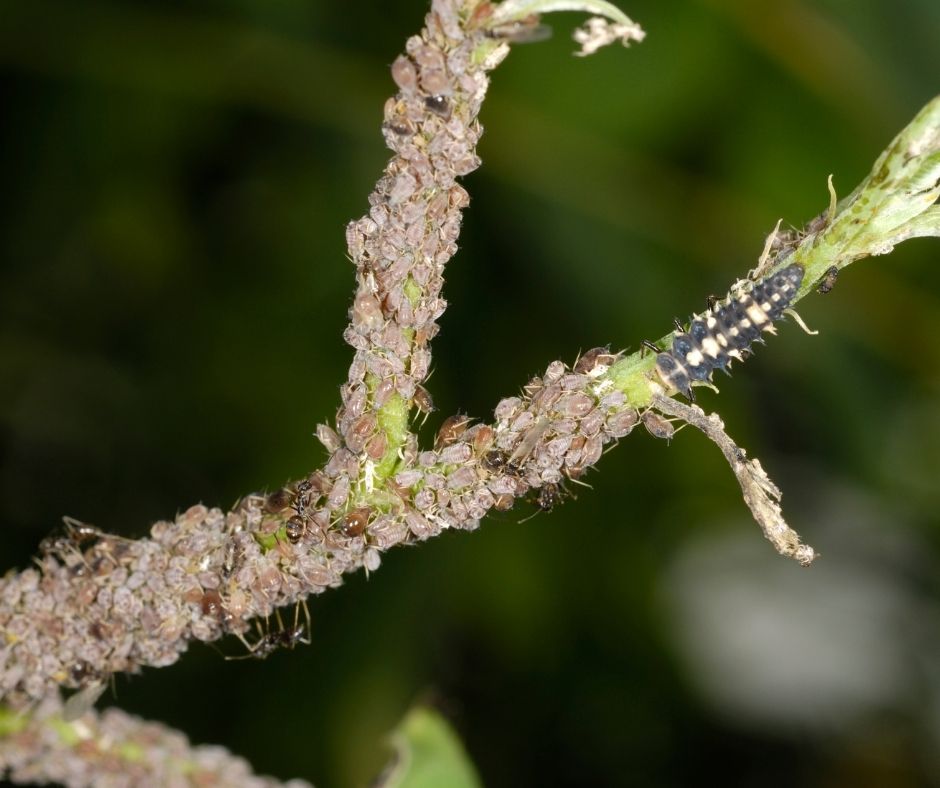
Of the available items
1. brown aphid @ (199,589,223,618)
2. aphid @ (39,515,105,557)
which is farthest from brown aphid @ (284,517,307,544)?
aphid @ (39,515,105,557)

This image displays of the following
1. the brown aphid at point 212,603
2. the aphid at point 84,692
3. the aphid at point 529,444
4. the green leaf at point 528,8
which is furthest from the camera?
the aphid at point 84,692

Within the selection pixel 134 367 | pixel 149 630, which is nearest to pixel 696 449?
pixel 134 367

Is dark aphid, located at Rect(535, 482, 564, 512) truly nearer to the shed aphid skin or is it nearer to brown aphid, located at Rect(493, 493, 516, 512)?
brown aphid, located at Rect(493, 493, 516, 512)

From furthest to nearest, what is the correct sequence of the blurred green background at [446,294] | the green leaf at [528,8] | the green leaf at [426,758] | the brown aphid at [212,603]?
the blurred green background at [446,294]
the green leaf at [426,758]
the brown aphid at [212,603]
the green leaf at [528,8]

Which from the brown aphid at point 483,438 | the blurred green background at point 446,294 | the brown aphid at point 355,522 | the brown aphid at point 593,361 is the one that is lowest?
the brown aphid at point 355,522

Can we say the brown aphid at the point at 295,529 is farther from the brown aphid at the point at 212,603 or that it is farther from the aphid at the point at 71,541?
the aphid at the point at 71,541

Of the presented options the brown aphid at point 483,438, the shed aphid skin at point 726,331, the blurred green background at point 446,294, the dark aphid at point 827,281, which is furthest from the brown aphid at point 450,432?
the blurred green background at point 446,294

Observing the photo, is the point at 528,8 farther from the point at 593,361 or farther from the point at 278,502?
the point at 278,502
